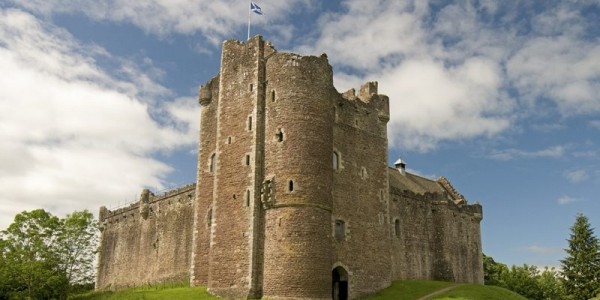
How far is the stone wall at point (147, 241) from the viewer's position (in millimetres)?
48562

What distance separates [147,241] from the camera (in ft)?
177

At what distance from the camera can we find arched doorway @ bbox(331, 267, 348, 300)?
1588 inches

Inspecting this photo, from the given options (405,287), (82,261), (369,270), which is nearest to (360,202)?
(369,270)

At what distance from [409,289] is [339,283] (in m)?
6.41

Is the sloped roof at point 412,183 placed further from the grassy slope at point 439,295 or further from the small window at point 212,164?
the small window at point 212,164

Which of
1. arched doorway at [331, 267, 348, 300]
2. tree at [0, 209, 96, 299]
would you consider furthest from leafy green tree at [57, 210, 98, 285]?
arched doorway at [331, 267, 348, 300]

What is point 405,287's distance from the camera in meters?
44.7

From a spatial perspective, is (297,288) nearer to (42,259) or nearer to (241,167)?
(241,167)

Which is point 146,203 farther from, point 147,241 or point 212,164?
point 212,164

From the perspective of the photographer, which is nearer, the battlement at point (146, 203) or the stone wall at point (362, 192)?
the stone wall at point (362, 192)

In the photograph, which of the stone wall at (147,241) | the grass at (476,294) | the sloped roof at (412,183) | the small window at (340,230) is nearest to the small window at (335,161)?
the small window at (340,230)

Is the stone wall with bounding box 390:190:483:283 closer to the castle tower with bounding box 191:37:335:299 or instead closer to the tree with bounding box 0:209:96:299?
the castle tower with bounding box 191:37:335:299

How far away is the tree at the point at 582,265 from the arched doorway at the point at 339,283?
105 feet

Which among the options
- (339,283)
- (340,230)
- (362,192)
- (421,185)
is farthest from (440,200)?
(339,283)
